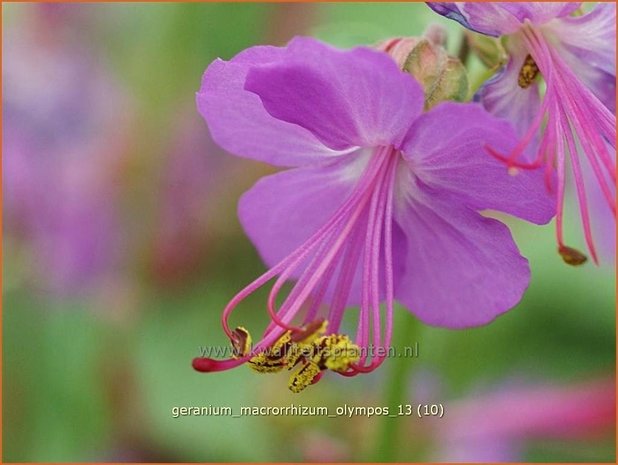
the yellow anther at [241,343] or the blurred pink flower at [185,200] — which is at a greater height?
the yellow anther at [241,343]

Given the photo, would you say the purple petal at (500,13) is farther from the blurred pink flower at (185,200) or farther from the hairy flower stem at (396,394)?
the blurred pink flower at (185,200)

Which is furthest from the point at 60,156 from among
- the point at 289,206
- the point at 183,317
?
the point at 289,206

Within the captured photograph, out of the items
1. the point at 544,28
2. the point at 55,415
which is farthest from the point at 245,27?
the point at 544,28

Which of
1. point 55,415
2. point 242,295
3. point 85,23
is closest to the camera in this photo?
point 242,295

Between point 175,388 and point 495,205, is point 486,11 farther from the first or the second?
point 175,388

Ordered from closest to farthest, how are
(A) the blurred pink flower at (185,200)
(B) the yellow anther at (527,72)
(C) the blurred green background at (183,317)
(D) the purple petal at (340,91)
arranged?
(D) the purple petal at (340,91)
(B) the yellow anther at (527,72)
(C) the blurred green background at (183,317)
(A) the blurred pink flower at (185,200)

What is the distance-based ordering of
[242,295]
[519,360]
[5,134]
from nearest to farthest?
[242,295] < [519,360] < [5,134]


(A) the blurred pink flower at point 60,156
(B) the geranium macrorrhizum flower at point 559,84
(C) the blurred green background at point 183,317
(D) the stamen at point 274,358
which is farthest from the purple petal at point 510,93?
(A) the blurred pink flower at point 60,156
